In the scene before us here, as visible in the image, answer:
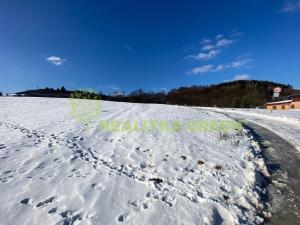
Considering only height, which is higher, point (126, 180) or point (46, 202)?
point (126, 180)

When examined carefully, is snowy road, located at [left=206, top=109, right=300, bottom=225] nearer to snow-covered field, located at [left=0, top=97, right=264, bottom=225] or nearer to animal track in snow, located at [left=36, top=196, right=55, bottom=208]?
snow-covered field, located at [left=0, top=97, right=264, bottom=225]

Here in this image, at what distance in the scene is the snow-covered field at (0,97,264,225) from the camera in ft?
17.8

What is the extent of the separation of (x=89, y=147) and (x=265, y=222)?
7113 millimetres

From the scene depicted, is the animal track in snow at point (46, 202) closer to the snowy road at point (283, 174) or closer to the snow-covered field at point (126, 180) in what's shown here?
the snow-covered field at point (126, 180)

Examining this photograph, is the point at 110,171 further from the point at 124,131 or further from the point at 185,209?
the point at 124,131

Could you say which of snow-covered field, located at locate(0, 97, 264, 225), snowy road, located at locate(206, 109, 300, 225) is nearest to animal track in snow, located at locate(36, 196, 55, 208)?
snow-covered field, located at locate(0, 97, 264, 225)

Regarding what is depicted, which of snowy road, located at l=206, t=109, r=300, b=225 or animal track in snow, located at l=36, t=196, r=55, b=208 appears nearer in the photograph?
animal track in snow, located at l=36, t=196, r=55, b=208

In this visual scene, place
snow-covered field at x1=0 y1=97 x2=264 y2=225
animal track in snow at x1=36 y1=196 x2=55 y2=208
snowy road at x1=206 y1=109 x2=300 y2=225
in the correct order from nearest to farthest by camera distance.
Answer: snow-covered field at x1=0 y1=97 x2=264 y2=225
animal track in snow at x1=36 y1=196 x2=55 y2=208
snowy road at x1=206 y1=109 x2=300 y2=225

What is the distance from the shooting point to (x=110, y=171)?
7.72 metres

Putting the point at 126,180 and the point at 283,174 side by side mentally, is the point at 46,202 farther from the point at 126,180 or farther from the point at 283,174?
the point at 283,174

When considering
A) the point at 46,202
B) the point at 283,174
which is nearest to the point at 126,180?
the point at 46,202

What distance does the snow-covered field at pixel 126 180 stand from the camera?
5430 millimetres

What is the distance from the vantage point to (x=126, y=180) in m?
7.11

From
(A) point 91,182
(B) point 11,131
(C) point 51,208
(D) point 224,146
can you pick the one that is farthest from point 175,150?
(B) point 11,131
